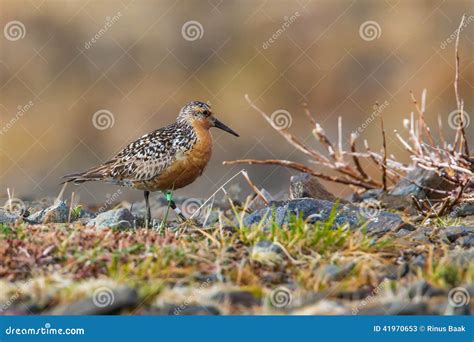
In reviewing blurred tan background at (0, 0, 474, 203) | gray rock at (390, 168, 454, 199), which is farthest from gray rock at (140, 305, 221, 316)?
blurred tan background at (0, 0, 474, 203)

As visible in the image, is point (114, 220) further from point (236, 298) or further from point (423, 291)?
point (423, 291)

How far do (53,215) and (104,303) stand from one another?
118 inches

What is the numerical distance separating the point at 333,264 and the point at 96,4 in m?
11.7

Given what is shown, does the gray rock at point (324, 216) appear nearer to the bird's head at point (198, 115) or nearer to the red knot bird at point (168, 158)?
the red knot bird at point (168, 158)

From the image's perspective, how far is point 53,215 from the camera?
8.11 meters

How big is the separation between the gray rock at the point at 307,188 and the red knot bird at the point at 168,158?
0.88 metres

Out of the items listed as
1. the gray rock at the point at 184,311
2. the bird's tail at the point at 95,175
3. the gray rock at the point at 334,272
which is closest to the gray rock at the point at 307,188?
the bird's tail at the point at 95,175

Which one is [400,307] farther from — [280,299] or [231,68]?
[231,68]

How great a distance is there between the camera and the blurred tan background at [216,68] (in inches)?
591

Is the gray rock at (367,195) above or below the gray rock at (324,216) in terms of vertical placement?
above

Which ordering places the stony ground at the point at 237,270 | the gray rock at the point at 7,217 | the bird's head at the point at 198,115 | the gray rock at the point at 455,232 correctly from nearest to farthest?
the stony ground at the point at 237,270, the gray rock at the point at 455,232, the gray rock at the point at 7,217, the bird's head at the point at 198,115

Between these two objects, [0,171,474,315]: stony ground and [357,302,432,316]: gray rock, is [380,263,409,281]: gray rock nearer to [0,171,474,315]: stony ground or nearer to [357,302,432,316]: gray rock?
[0,171,474,315]: stony ground

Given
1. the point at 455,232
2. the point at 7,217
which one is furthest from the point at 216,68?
the point at 455,232

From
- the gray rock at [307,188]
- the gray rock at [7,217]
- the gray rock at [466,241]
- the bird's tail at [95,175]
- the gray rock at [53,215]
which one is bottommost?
the gray rock at [7,217]
